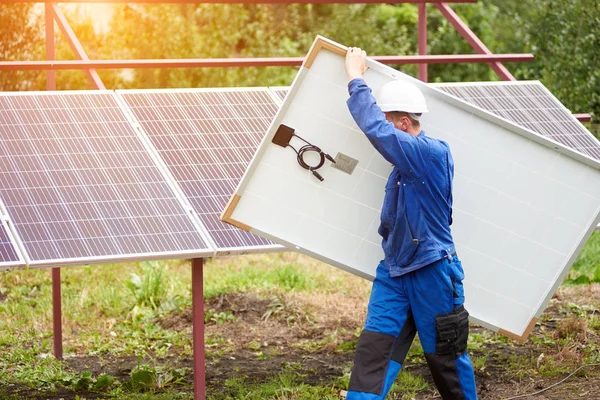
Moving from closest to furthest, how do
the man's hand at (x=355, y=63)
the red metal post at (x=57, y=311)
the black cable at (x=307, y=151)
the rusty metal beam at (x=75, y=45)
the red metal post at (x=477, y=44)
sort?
1. the man's hand at (x=355, y=63)
2. the black cable at (x=307, y=151)
3. the rusty metal beam at (x=75, y=45)
4. the red metal post at (x=57, y=311)
5. the red metal post at (x=477, y=44)

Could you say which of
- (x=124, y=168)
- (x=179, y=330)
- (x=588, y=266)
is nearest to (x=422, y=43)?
(x=179, y=330)

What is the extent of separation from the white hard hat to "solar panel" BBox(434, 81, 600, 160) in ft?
6.83

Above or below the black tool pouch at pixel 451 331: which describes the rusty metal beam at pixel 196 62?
above

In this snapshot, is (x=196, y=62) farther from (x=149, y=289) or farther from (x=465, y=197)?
(x=149, y=289)

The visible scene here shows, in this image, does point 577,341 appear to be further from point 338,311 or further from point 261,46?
point 261,46

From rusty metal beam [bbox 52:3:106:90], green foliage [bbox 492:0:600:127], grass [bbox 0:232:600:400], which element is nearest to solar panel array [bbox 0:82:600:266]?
rusty metal beam [bbox 52:3:106:90]

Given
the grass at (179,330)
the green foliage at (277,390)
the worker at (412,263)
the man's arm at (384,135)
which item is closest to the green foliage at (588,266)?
the grass at (179,330)

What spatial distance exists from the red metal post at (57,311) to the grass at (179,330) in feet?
0.45

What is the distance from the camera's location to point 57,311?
819cm

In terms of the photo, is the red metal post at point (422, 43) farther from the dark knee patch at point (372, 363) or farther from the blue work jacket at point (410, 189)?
the dark knee patch at point (372, 363)

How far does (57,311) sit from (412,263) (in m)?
3.67

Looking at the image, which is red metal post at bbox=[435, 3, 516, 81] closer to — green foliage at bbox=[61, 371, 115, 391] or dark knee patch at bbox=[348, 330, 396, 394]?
dark knee patch at bbox=[348, 330, 396, 394]

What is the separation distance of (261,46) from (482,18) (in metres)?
6.26

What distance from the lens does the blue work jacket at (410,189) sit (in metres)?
5.48
